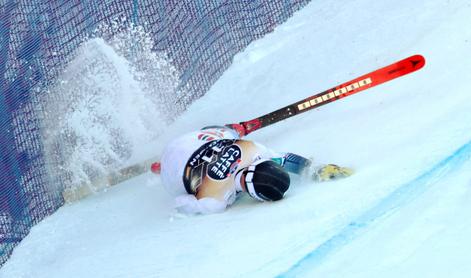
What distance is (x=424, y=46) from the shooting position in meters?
3.18

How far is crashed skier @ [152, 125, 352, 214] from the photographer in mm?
2475

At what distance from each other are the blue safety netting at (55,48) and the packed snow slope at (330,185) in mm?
81

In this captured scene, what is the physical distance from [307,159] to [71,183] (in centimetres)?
111

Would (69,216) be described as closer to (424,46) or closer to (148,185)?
(148,185)

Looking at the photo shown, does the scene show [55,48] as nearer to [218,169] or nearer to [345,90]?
[218,169]

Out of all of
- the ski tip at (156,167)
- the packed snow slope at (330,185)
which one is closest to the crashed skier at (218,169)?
the packed snow slope at (330,185)

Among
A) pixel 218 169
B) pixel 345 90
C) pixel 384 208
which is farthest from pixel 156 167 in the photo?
pixel 384 208

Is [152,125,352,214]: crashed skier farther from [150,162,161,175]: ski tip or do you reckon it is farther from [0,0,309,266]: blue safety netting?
[0,0,309,266]: blue safety netting

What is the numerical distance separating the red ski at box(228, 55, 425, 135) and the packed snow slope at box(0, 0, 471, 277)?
0.09 meters

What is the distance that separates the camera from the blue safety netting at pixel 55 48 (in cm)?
320

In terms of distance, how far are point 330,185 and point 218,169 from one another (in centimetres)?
37

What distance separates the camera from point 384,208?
2.18 metres

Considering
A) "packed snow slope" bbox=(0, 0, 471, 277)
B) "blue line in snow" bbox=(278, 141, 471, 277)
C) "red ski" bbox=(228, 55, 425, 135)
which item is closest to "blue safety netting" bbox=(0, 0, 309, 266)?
"packed snow slope" bbox=(0, 0, 471, 277)

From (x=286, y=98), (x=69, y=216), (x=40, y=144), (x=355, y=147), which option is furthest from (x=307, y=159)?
(x=40, y=144)
